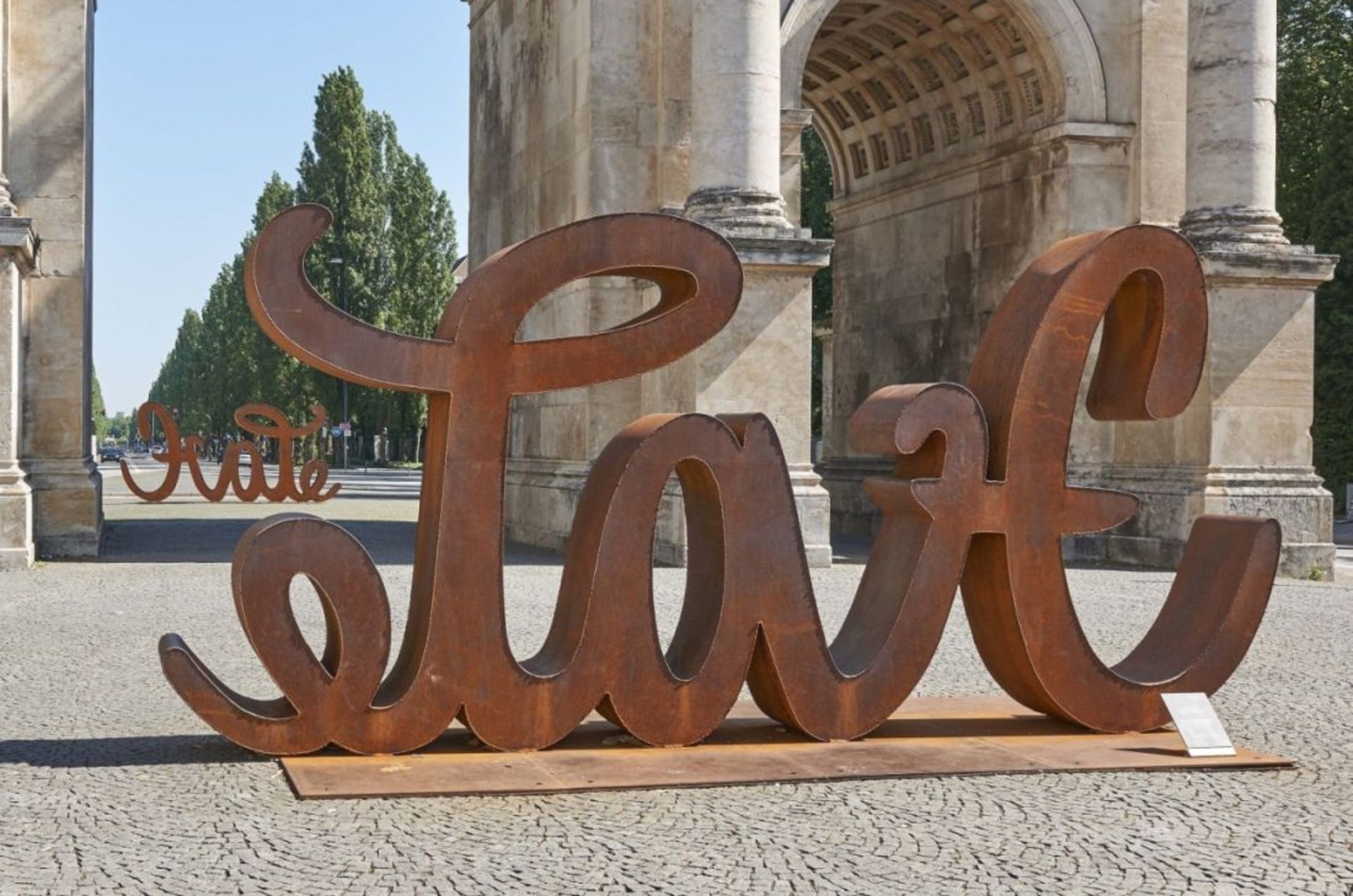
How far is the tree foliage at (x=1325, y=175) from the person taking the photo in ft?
124

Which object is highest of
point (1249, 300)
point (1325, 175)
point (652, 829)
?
point (1325, 175)

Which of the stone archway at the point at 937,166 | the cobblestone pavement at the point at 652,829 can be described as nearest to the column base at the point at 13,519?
the cobblestone pavement at the point at 652,829

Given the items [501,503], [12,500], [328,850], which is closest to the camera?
[328,850]

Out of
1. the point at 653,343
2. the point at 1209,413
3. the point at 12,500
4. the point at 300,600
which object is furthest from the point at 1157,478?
the point at 653,343

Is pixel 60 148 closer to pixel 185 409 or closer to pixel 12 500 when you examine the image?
pixel 12 500

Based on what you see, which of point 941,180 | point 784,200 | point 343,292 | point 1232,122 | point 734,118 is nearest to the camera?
point 734,118

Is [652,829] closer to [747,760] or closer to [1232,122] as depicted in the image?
[747,760]

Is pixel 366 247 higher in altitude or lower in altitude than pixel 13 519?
higher

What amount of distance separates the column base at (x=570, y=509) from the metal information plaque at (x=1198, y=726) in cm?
787

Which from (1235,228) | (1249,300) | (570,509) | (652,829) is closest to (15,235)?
(570,509)

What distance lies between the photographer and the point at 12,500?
59.4 ft

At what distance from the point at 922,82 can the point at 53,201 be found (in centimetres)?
1176

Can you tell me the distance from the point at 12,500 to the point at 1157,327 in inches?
515

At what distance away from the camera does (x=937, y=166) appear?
25359mm
